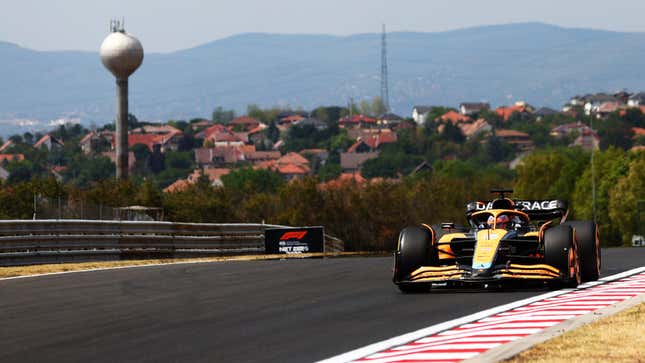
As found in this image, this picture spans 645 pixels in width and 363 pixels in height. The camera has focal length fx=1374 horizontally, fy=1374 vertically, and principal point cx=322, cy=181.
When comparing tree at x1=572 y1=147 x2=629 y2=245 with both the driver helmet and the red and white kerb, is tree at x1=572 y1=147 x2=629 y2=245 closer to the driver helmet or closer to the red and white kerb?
the driver helmet

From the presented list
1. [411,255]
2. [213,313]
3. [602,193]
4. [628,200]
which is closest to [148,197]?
[628,200]

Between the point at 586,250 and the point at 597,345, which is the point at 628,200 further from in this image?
the point at 597,345

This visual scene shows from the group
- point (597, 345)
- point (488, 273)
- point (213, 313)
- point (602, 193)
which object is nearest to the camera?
point (597, 345)

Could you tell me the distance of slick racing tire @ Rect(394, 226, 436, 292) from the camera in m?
17.6

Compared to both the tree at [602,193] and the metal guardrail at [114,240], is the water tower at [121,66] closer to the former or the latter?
the tree at [602,193]

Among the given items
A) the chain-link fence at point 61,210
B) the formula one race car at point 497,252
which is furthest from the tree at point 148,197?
the formula one race car at point 497,252

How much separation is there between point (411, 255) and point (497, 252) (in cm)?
117

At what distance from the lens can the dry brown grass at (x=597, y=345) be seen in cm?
1007

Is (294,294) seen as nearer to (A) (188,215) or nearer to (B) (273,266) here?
(B) (273,266)

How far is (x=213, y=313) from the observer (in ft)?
48.2

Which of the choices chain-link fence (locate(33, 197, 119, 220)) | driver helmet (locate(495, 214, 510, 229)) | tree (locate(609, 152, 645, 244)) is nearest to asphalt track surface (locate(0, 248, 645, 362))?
driver helmet (locate(495, 214, 510, 229))

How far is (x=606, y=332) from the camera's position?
11.7 meters

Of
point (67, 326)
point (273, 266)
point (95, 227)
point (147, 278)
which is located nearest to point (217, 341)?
point (67, 326)

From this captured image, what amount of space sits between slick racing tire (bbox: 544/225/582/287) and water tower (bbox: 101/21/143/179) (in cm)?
9283
